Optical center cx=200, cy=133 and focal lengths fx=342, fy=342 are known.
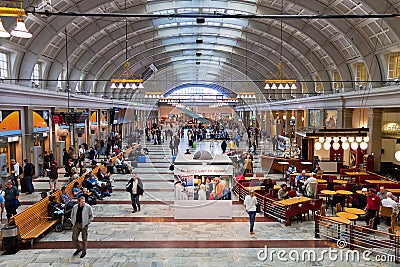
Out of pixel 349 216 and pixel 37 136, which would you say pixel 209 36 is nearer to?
pixel 37 136

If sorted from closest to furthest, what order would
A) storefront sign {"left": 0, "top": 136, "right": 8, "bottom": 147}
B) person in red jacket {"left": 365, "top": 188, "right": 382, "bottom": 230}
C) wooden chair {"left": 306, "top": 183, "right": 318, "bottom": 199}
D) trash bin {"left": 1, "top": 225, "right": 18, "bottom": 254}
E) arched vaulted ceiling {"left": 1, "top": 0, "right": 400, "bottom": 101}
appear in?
trash bin {"left": 1, "top": 225, "right": 18, "bottom": 254} < person in red jacket {"left": 365, "top": 188, "right": 382, "bottom": 230} < wooden chair {"left": 306, "top": 183, "right": 318, "bottom": 199} < storefront sign {"left": 0, "top": 136, "right": 8, "bottom": 147} < arched vaulted ceiling {"left": 1, "top": 0, "right": 400, "bottom": 101}

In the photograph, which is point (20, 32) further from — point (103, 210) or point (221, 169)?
point (103, 210)

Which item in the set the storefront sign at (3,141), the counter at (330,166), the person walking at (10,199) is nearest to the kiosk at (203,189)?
the person walking at (10,199)

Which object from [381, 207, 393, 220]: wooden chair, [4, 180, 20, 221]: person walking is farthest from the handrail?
[4, 180, 20, 221]: person walking

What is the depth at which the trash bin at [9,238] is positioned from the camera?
812 centimetres

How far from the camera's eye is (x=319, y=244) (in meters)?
8.81

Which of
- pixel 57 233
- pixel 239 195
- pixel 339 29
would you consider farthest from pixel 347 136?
pixel 57 233

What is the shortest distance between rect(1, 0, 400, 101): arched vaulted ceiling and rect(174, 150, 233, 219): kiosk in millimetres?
8110

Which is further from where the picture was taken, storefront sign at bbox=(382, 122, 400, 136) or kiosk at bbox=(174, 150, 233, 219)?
storefront sign at bbox=(382, 122, 400, 136)

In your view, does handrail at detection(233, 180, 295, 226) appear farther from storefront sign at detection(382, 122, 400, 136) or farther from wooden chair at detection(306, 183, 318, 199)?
storefront sign at detection(382, 122, 400, 136)

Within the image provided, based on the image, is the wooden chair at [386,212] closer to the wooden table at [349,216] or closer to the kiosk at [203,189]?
the wooden table at [349,216]

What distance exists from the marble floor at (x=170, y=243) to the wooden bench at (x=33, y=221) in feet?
0.91

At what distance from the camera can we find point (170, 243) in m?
8.88

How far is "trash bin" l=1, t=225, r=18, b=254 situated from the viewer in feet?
26.6
